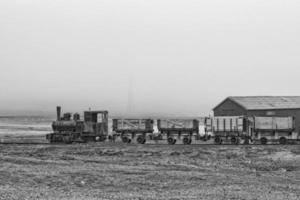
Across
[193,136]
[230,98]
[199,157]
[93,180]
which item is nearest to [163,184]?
[93,180]

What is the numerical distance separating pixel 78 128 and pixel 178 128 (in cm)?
905

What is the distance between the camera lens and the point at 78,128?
1875 inches

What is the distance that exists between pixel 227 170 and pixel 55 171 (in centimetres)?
807

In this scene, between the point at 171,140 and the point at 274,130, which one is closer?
the point at 274,130

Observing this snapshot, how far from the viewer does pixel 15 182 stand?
65.3 feet

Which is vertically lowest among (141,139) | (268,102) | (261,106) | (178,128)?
(141,139)

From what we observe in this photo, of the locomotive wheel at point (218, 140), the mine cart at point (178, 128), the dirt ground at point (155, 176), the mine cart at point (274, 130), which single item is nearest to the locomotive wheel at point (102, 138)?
the mine cart at point (178, 128)

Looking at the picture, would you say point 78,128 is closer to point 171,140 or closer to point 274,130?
point 171,140

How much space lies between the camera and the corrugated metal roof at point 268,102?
58062 millimetres

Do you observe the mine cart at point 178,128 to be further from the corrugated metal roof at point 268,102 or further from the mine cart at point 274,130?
the corrugated metal roof at point 268,102

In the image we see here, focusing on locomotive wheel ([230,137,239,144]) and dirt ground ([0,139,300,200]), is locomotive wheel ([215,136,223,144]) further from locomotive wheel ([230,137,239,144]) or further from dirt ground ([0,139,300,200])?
dirt ground ([0,139,300,200])

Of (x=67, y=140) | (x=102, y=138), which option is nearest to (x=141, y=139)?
(x=102, y=138)

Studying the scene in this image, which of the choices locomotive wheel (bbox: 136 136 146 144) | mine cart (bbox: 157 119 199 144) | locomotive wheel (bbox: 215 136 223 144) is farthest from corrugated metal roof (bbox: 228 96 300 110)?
locomotive wheel (bbox: 136 136 146 144)

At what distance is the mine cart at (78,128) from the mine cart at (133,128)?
1562mm
